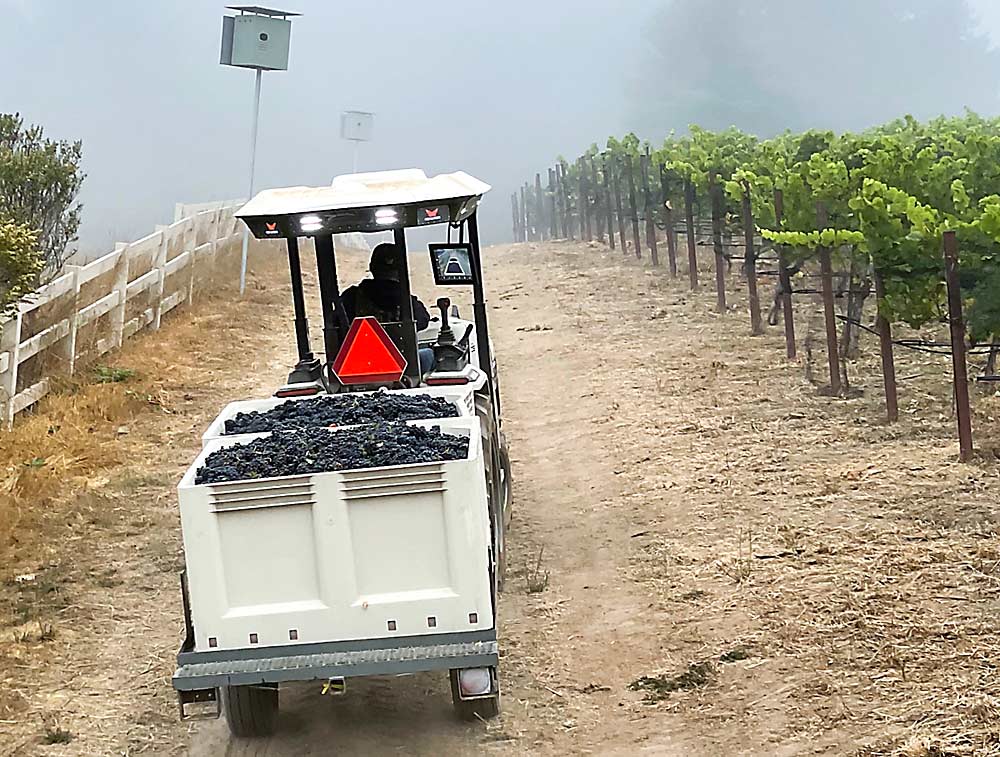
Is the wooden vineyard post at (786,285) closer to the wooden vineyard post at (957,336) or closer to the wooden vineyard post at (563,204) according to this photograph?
the wooden vineyard post at (957,336)

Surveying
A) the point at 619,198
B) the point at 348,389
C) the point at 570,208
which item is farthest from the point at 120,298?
the point at 570,208

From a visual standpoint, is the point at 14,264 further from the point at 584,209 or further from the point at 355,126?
the point at 584,209

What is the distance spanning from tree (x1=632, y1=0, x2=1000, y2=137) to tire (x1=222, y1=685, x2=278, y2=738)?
8887 cm

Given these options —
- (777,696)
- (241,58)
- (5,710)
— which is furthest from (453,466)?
(241,58)

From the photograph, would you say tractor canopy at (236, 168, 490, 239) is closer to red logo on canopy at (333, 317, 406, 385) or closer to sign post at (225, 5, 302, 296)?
red logo on canopy at (333, 317, 406, 385)

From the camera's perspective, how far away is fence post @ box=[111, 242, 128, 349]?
1575cm

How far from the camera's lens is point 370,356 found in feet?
26.7

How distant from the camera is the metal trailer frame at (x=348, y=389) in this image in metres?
5.72

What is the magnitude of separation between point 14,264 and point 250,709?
5.97m

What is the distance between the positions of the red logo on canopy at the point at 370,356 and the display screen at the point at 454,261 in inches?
32.5

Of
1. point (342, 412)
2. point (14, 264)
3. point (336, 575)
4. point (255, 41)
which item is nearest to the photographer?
point (336, 575)

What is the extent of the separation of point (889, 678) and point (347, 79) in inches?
2975

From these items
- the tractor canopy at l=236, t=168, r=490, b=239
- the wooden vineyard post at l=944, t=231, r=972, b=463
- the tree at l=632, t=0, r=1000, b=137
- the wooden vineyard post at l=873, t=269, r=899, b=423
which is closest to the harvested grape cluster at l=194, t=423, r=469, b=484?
the tractor canopy at l=236, t=168, r=490, b=239

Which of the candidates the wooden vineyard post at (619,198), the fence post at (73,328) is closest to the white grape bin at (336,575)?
the fence post at (73,328)
